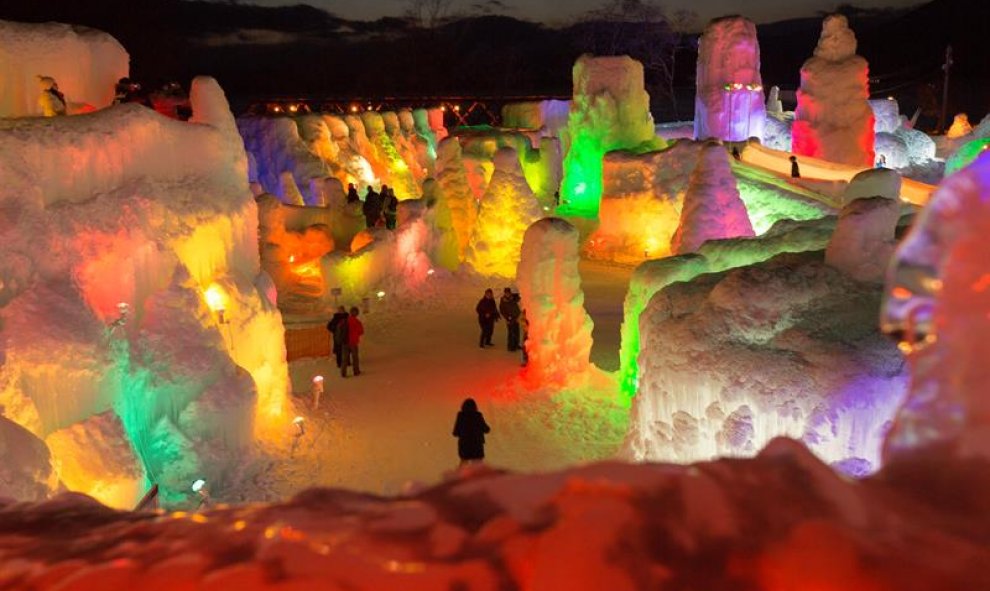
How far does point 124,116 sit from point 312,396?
4674 millimetres

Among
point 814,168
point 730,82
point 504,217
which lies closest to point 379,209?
point 504,217

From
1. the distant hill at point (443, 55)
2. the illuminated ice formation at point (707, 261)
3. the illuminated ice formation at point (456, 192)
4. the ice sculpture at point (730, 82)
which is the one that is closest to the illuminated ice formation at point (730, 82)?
the ice sculpture at point (730, 82)

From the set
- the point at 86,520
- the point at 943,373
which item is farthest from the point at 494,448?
the point at 943,373

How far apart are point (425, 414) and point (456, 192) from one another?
30.6 feet

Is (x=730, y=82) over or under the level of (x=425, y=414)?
over

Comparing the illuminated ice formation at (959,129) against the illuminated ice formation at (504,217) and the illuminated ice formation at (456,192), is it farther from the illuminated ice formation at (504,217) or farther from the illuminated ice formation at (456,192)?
the illuminated ice formation at (456,192)

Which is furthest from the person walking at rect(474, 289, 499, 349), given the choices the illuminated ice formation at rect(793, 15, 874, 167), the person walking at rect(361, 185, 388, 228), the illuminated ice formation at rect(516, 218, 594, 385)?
the illuminated ice formation at rect(793, 15, 874, 167)

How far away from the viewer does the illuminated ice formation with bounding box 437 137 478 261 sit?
63.3 ft

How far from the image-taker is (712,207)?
53.3ft

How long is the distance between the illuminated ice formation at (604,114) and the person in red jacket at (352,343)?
12.9 m

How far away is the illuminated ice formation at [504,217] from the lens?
719 inches

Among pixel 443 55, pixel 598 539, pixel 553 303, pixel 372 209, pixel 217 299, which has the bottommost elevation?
pixel 553 303

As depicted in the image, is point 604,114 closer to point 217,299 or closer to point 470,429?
point 217,299

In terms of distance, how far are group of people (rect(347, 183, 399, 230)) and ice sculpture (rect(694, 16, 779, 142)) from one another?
11.5 m
